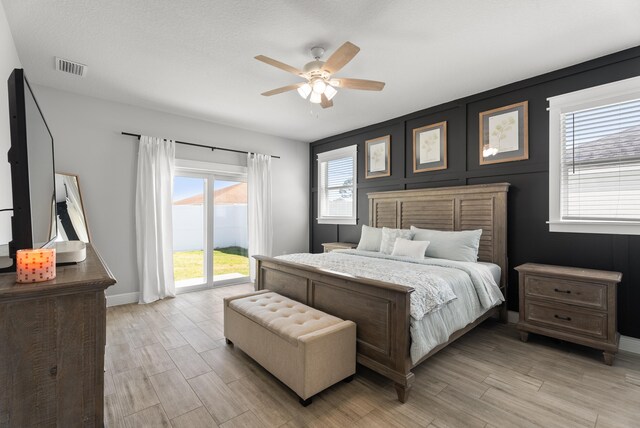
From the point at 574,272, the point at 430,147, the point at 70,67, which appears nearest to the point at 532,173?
the point at 574,272

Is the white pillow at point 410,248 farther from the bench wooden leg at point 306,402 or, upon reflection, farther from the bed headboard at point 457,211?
the bench wooden leg at point 306,402

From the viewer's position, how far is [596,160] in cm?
292

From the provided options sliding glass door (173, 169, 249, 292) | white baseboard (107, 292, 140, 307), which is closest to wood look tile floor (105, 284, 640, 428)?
white baseboard (107, 292, 140, 307)

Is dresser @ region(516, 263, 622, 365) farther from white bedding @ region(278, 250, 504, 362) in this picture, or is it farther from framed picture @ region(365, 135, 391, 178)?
framed picture @ region(365, 135, 391, 178)

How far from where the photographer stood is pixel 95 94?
12.4ft

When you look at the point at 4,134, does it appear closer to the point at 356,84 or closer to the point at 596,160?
the point at 356,84

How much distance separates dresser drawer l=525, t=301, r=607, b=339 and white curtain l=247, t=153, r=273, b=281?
3.95m

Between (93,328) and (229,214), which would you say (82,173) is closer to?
(229,214)

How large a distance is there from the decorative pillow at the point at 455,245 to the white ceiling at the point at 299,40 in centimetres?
176

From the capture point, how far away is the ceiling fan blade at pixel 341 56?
2158 mm

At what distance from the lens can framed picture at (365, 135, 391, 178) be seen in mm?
4785

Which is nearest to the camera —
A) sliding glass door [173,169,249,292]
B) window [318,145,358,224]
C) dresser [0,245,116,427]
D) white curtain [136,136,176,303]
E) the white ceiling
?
dresser [0,245,116,427]

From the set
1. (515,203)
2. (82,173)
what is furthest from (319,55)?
(82,173)

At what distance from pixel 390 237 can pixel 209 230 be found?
292cm
